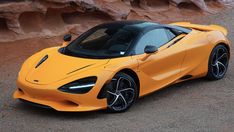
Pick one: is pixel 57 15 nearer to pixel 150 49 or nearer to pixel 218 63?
pixel 218 63

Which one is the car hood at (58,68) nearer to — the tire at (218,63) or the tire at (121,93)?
the tire at (121,93)

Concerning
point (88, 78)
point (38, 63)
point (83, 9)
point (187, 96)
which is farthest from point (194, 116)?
point (83, 9)

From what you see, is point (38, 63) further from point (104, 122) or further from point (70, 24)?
point (70, 24)

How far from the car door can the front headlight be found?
92 centimetres

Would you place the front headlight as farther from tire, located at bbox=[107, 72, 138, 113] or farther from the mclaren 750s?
tire, located at bbox=[107, 72, 138, 113]

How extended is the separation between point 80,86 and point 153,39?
70.2 inches

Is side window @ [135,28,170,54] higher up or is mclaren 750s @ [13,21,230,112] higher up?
side window @ [135,28,170,54]

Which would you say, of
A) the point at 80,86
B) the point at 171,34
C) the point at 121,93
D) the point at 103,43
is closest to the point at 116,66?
the point at 121,93

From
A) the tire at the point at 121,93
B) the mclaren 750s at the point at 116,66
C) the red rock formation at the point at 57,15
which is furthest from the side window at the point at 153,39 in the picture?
the red rock formation at the point at 57,15

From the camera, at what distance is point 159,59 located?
774 cm

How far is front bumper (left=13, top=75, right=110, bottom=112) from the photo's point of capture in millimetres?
6760

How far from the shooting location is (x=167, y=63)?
26.1 ft

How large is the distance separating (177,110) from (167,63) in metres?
0.97

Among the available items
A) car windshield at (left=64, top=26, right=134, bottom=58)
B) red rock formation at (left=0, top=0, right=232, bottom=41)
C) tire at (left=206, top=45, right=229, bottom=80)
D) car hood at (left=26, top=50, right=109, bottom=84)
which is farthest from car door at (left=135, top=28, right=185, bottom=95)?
red rock formation at (left=0, top=0, right=232, bottom=41)
